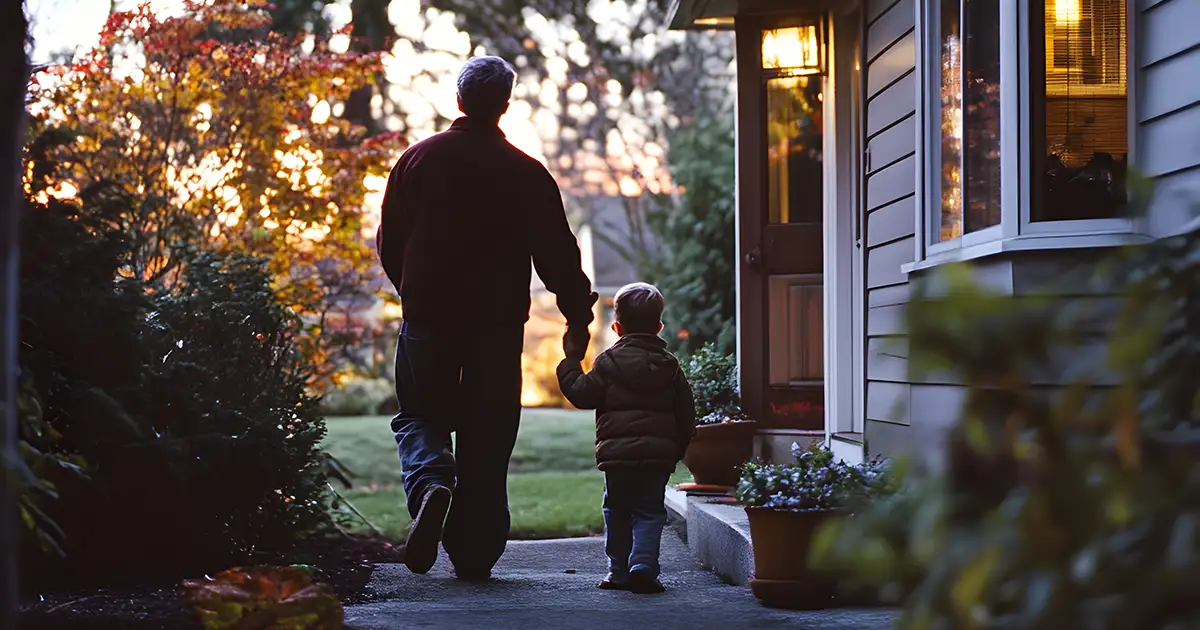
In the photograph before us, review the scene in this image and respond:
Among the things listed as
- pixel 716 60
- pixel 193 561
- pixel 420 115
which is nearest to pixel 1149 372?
pixel 193 561

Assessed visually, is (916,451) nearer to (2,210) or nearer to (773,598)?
(2,210)

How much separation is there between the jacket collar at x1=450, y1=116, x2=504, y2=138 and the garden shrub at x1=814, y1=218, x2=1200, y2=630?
374cm

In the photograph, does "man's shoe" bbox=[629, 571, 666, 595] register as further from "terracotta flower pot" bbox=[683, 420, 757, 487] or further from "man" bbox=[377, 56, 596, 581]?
"terracotta flower pot" bbox=[683, 420, 757, 487]

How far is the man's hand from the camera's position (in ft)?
17.1

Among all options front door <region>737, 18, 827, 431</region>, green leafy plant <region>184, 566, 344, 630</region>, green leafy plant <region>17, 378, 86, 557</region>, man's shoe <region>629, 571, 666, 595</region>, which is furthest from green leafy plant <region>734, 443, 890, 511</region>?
front door <region>737, 18, 827, 431</region>

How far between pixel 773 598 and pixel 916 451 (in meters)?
2.90

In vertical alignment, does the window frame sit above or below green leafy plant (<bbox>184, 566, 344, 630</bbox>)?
above

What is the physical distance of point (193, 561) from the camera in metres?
4.68

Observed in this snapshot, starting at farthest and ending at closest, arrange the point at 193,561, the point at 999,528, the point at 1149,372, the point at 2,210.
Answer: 1. the point at 193,561
2. the point at 1149,372
3. the point at 2,210
4. the point at 999,528

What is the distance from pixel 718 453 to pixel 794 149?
6.12 ft

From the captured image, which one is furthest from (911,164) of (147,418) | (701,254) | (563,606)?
(701,254)

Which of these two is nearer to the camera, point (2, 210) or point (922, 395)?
point (2, 210)

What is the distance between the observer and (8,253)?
1743 mm

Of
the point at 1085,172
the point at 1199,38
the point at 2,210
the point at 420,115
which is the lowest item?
the point at 2,210
